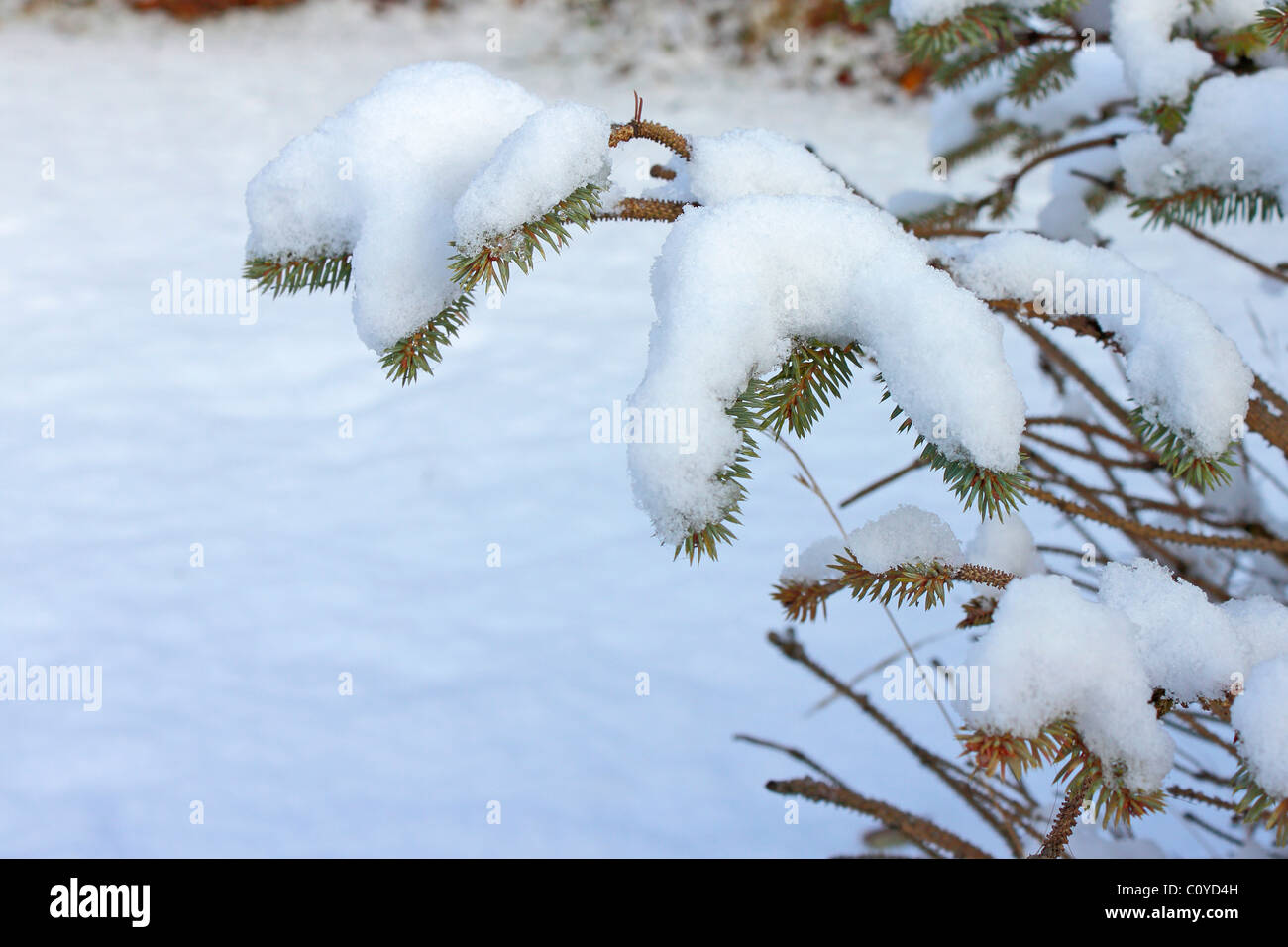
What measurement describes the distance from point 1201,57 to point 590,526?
1972 mm

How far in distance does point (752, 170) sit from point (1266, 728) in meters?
0.57

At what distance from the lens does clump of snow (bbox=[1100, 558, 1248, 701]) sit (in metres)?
0.69

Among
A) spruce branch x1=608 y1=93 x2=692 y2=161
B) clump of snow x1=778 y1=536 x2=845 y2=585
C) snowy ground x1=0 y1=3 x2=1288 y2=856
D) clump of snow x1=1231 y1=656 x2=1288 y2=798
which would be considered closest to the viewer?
clump of snow x1=1231 y1=656 x2=1288 y2=798

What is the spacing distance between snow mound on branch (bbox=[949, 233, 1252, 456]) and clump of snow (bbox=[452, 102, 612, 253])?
0.37 metres

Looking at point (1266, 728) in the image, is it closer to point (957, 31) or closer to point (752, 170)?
point (752, 170)

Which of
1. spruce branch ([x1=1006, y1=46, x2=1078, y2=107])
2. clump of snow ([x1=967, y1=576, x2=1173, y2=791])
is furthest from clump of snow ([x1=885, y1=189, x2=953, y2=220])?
clump of snow ([x1=967, y1=576, x2=1173, y2=791])

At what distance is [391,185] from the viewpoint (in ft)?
2.81

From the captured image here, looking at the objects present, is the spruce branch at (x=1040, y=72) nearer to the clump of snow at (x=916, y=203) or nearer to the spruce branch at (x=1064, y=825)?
the clump of snow at (x=916, y=203)

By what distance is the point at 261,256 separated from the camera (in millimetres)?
899

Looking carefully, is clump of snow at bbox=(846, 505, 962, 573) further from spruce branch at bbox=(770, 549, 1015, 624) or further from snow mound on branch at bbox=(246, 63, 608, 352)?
snow mound on branch at bbox=(246, 63, 608, 352)

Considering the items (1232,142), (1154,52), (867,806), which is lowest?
(867,806)

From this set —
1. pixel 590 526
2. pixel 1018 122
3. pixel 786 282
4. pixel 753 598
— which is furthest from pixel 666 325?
pixel 590 526

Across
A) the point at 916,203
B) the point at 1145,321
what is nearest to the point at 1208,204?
the point at 1145,321

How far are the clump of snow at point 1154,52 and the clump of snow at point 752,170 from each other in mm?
559
